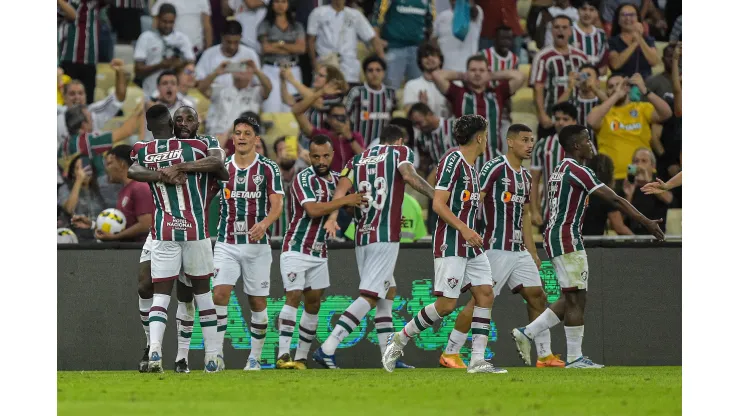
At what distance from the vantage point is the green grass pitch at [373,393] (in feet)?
20.9

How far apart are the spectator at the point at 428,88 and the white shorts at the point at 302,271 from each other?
178 inches

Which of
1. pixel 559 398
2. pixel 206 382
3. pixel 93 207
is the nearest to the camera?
pixel 559 398

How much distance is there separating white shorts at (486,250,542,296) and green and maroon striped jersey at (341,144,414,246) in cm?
88

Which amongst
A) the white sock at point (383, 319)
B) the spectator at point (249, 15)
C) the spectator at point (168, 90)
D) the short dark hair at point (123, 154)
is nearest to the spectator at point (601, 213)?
the white sock at point (383, 319)

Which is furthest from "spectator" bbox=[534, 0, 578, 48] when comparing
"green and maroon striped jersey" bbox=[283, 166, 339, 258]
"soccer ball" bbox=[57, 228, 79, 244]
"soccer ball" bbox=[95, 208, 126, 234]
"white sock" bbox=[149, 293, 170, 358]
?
"white sock" bbox=[149, 293, 170, 358]

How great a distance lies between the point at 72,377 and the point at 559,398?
410cm

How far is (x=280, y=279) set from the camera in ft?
37.3

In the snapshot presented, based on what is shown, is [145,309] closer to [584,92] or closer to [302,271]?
[302,271]

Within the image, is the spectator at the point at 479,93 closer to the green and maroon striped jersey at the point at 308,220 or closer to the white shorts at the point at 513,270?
the green and maroon striped jersey at the point at 308,220

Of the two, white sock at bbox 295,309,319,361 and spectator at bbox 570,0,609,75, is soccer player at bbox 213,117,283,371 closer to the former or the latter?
white sock at bbox 295,309,319,361

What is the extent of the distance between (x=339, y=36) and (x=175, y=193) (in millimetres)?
6770

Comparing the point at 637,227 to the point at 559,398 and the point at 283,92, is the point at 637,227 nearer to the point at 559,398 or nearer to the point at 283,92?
the point at 283,92

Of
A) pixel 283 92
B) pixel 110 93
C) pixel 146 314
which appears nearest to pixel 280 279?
pixel 146 314

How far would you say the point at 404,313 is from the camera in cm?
1119
